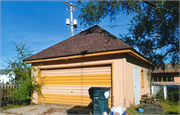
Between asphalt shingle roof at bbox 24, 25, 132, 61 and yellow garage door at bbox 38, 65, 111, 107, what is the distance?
970 millimetres

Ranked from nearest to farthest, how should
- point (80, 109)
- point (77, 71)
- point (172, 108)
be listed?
1. point (80, 109)
2. point (172, 108)
3. point (77, 71)

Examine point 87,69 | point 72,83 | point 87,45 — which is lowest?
point 72,83

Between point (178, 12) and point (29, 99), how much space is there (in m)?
11.3

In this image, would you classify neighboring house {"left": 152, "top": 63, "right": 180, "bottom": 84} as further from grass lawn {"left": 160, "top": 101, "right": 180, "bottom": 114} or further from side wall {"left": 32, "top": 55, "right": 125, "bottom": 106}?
side wall {"left": 32, "top": 55, "right": 125, "bottom": 106}

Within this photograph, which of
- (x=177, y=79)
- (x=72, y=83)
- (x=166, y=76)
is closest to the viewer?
(x=72, y=83)

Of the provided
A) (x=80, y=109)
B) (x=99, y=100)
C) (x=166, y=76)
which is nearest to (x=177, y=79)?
(x=166, y=76)

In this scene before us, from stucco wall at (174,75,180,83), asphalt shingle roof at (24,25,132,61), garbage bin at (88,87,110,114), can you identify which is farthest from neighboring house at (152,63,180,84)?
garbage bin at (88,87,110,114)

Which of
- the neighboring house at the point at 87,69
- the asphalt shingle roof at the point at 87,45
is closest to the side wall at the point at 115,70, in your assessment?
the neighboring house at the point at 87,69

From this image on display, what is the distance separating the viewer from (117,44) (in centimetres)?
836

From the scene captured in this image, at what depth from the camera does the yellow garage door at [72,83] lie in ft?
28.3

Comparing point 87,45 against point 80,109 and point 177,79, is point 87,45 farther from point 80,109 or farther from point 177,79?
point 177,79

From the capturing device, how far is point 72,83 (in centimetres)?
957

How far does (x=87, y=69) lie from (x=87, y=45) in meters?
1.52

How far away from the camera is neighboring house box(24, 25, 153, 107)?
796 cm
